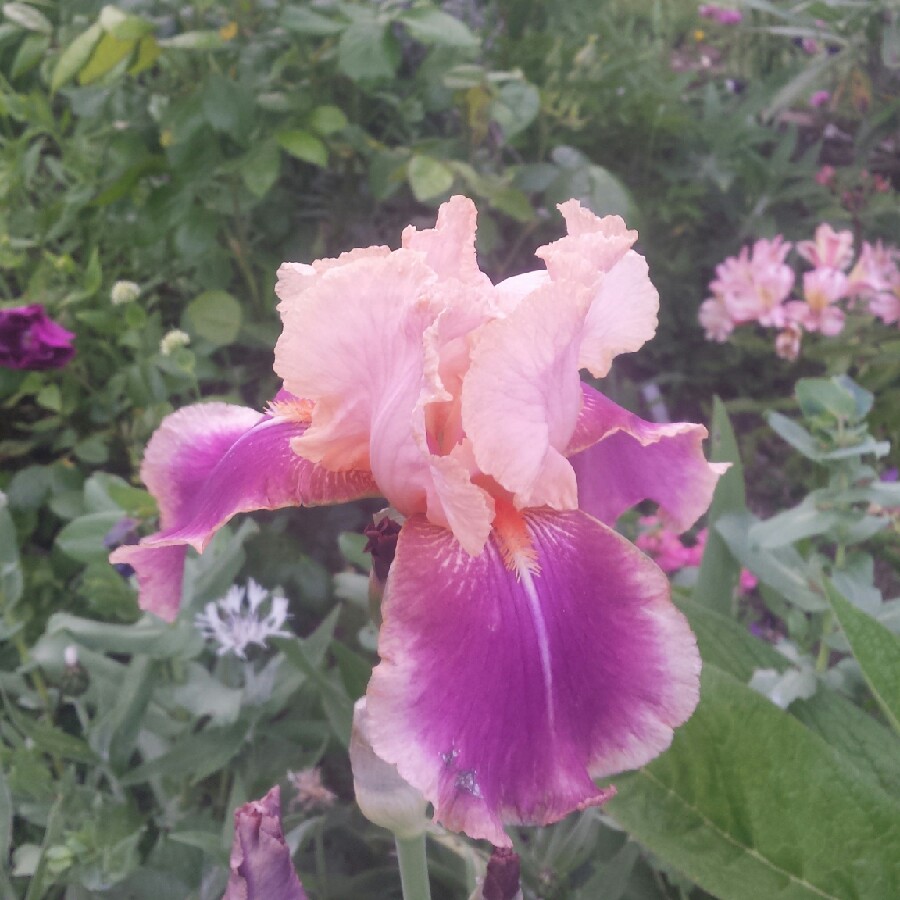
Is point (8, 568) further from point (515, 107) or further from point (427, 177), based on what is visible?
point (515, 107)

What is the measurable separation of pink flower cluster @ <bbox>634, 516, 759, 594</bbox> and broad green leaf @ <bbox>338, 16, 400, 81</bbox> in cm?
104

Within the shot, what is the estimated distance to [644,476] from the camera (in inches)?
32.8

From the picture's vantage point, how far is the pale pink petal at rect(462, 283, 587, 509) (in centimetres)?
62

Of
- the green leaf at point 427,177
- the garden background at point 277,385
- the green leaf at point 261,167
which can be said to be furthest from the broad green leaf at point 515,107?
the green leaf at point 261,167

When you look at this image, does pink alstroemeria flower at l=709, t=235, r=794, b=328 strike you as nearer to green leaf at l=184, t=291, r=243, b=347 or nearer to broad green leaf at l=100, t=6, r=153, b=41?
green leaf at l=184, t=291, r=243, b=347

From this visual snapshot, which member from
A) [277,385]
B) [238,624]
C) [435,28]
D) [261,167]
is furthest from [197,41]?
[238,624]

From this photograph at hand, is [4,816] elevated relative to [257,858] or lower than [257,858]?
lower

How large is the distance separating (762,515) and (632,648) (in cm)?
193

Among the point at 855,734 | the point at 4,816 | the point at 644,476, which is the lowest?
the point at 4,816

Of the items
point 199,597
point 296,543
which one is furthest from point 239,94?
point 199,597

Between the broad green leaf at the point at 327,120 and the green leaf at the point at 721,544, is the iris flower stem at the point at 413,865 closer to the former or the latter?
the green leaf at the point at 721,544

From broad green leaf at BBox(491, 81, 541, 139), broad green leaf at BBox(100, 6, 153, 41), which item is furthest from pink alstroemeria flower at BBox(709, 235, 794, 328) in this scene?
broad green leaf at BBox(100, 6, 153, 41)

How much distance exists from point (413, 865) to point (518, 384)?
0.41m

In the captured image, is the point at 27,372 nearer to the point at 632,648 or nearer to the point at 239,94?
the point at 239,94
